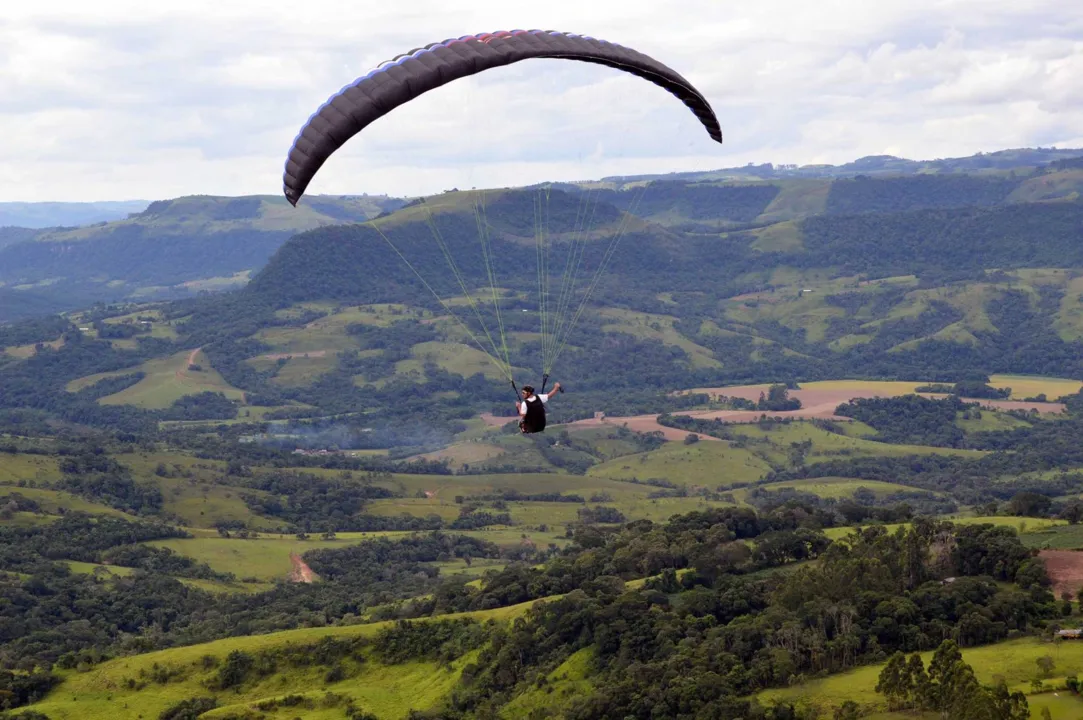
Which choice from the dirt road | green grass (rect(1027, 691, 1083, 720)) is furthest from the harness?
the dirt road

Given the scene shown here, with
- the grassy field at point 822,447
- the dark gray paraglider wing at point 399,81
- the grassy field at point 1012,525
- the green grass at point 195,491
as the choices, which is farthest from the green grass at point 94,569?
the grassy field at point 822,447

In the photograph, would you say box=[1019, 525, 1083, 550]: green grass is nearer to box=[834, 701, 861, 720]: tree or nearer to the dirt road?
box=[834, 701, 861, 720]: tree

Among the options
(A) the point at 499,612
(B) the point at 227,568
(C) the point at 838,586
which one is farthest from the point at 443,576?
(C) the point at 838,586

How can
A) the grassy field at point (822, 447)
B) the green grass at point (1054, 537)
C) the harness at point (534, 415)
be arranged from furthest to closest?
the grassy field at point (822, 447), the green grass at point (1054, 537), the harness at point (534, 415)

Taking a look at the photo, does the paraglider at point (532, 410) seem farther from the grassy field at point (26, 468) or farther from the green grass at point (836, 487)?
the green grass at point (836, 487)

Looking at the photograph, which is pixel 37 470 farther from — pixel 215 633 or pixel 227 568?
pixel 215 633

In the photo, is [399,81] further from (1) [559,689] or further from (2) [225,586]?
(2) [225,586]
